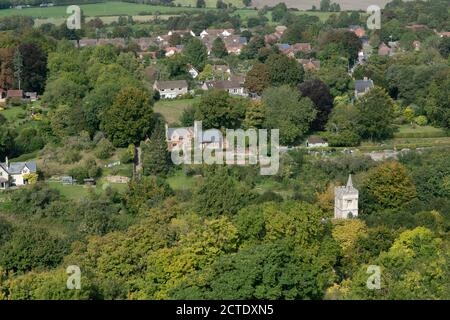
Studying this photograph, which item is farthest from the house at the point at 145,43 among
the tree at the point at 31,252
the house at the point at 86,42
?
the tree at the point at 31,252

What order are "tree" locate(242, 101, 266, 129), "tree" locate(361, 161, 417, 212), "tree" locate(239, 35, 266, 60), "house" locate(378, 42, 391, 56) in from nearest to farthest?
1. "tree" locate(361, 161, 417, 212)
2. "tree" locate(242, 101, 266, 129)
3. "tree" locate(239, 35, 266, 60)
4. "house" locate(378, 42, 391, 56)

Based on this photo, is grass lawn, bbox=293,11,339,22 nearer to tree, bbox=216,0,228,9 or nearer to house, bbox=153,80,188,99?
tree, bbox=216,0,228,9

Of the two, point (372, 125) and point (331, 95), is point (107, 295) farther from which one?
point (331, 95)

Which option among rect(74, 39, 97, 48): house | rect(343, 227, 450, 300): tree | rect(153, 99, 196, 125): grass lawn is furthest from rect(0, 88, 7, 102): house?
rect(343, 227, 450, 300): tree

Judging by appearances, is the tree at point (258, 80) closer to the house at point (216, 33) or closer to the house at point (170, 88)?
the house at point (170, 88)

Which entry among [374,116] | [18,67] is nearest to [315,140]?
[374,116]

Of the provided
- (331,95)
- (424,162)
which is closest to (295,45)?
(331,95)
